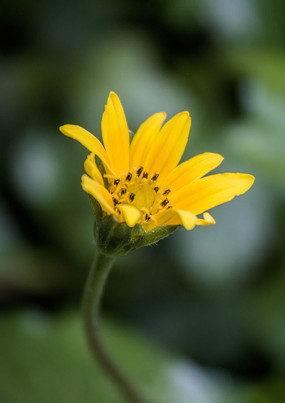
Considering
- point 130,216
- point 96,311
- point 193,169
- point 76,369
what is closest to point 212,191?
point 193,169

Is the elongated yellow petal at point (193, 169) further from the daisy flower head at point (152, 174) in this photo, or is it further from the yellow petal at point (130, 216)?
the yellow petal at point (130, 216)

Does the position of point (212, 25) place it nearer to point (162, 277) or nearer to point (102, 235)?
point (162, 277)

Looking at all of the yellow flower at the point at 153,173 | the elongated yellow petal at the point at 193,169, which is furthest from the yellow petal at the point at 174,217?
the elongated yellow petal at the point at 193,169

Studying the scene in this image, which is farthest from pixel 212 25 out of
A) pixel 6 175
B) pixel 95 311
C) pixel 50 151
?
pixel 95 311

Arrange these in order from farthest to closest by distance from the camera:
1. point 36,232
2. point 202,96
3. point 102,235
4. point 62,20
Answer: point 62,20 → point 202,96 → point 36,232 → point 102,235

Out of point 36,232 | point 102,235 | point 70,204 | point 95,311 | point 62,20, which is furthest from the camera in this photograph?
point 62,20

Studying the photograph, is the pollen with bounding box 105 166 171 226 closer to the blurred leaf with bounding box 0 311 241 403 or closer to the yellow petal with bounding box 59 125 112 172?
the yellow petal with bounding box 59 125 112 172

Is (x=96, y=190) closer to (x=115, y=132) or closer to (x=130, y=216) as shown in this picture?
(x=130, y=216)

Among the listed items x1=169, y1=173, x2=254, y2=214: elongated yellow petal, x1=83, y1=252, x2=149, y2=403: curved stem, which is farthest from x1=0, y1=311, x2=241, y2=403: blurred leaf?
x1=169, y1=173, x2=254, y2=214: elongated yellow petal
